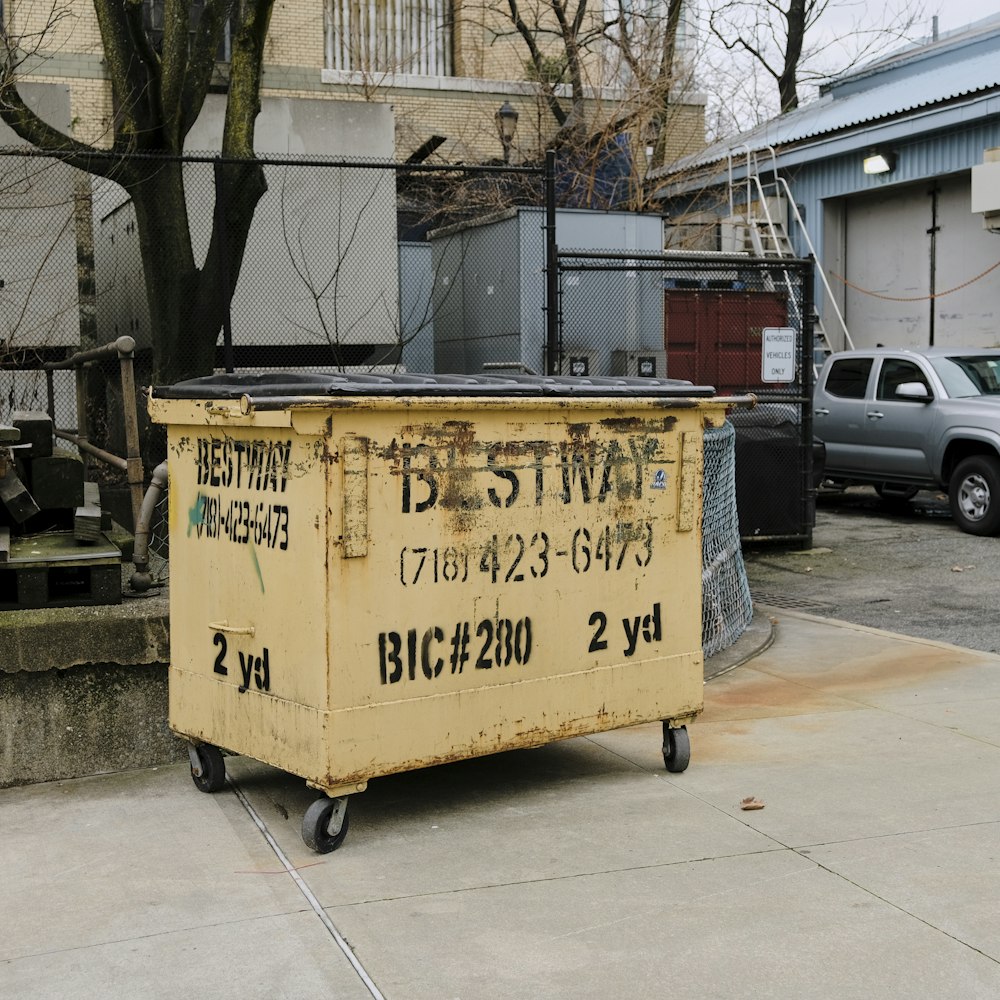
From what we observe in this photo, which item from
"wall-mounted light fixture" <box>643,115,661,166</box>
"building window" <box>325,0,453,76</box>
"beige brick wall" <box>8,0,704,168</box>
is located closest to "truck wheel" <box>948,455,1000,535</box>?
"beige brick wall" <box>8,0,704,168</box>

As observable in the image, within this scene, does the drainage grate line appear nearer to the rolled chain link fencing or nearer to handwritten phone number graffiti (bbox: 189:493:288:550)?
handwritten phone number graffiti (bbox: 189:493:288:550)

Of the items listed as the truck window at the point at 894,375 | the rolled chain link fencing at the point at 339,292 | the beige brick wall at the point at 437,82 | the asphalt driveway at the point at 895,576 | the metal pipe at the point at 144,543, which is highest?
the beige brick wall at the point at 437,82

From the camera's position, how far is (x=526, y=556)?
197 inches

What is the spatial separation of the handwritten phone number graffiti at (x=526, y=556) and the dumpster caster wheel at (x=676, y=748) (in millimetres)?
716

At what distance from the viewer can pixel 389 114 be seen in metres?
12.2

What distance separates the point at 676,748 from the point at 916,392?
9641mm

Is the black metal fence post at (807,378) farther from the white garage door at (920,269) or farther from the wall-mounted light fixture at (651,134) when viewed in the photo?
the wall-mounted light fixture at (651,134)

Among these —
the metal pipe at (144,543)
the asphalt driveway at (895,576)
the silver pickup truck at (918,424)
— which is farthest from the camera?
the silver pickup truck at (918,424)

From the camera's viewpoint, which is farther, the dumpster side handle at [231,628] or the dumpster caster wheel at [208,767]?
the dumpster caster wheel at [208,767]

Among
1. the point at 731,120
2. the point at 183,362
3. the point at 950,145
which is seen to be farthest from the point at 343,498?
the point at 731,120

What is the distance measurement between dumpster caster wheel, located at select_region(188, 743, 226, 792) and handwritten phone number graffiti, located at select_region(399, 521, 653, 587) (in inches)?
47.2

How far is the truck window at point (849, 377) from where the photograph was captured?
1502 cm

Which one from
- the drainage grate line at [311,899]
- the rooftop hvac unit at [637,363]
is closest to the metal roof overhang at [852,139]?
the rooftop hvac unit at [637,363]

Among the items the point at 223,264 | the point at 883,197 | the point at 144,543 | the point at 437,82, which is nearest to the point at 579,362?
the point at 223,264
